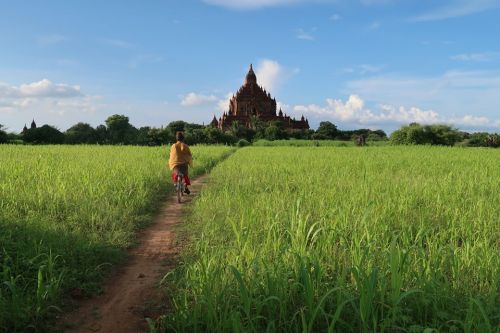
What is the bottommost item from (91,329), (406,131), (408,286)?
(91,329)

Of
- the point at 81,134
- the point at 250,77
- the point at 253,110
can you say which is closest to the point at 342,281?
the point at 81,134

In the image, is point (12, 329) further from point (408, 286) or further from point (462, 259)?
point (462, 259)

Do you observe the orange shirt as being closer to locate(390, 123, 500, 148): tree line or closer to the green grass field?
the green grass field

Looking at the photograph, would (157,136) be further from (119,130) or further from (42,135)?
(42,135)

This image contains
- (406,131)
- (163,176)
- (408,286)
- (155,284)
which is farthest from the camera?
(406,131)

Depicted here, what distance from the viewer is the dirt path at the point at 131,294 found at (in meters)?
3.06

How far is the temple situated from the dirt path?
2794 inches

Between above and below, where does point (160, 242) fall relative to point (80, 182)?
below

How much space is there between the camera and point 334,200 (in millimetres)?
6266

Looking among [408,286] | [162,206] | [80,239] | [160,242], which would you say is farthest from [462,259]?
[162,206]

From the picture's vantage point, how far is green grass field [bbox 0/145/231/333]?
3172mm

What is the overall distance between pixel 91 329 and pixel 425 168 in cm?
1159

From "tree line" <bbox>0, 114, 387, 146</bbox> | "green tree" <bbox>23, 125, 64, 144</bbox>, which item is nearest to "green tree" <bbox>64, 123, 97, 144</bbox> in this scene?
"tree line" <bbox>0, 114, 387, 146</bbox>

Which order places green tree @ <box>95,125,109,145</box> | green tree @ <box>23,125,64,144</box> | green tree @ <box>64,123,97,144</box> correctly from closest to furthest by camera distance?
green tree @ <box>23,125,64,144</box> < green tree @ <box>64,123,97,144</box> < green tree @ <box>95,125,109,145</box>
